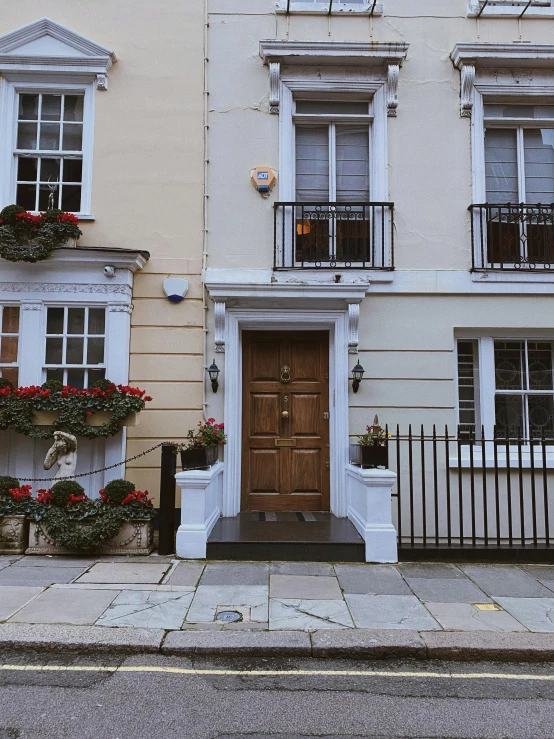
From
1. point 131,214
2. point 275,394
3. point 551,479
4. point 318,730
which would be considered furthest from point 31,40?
point 551,479

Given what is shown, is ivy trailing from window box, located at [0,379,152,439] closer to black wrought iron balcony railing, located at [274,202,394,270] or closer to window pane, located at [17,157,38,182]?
black wrought iron balcony railing, located at [274,202,394,270]

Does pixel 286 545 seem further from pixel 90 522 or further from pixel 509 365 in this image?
pixel 509 365

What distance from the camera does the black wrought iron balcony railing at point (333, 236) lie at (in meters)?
8.33

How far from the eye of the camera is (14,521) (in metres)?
6.86

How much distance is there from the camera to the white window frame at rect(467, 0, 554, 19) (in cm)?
869

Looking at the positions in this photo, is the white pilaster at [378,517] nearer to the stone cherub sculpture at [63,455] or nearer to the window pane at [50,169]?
the stone cherub sculpture at [63,455]

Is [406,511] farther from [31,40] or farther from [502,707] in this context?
[31,40]

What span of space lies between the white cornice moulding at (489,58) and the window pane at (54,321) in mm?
6799

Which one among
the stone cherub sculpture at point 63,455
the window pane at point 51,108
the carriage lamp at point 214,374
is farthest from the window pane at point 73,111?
the stone cherub sculpture at point 63,455

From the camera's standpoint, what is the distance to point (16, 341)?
8117 millimetres

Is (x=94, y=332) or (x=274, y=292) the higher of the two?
(x=274, y=292)

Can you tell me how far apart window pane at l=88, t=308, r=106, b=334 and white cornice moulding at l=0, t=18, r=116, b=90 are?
359cm

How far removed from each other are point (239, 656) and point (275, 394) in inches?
183

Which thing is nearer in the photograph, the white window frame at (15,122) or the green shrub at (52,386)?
the green shrub at (52,386)
